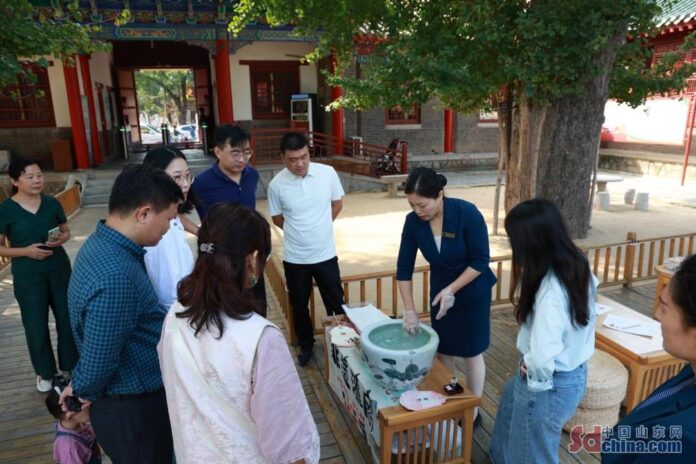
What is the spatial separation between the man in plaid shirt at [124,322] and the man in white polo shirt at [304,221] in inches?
68.9

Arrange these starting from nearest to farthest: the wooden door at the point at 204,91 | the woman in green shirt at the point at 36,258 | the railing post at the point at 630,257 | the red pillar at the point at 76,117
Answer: the woman in green shirt at the point at 36,258, the railing post at the point at 630,257, the red pillar at the point at 76,117, the wooden door at the point at 204,91

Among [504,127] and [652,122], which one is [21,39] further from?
[652,122]

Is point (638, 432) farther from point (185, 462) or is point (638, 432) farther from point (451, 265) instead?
point (451, 265)

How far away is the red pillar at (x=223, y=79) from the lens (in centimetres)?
1230

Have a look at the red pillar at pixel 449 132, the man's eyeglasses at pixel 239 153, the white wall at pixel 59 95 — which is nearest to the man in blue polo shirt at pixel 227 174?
the man's eyeglasses at pixel 239 153

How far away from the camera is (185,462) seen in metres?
1.43

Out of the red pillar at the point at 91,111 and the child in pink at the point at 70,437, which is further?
the red pillar at the point at 91,111

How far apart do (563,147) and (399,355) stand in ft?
20.9

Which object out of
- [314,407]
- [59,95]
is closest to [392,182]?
[59,95]

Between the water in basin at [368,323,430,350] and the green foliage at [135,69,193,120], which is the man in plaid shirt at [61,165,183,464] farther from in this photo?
the green foliage at [135,69,193,120]

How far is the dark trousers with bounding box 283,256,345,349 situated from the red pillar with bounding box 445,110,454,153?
1467 cm

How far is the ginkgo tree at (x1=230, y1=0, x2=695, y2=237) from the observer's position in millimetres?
5707

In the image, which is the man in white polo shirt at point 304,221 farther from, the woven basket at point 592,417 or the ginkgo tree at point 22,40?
the ginkgo tree at point 22,40

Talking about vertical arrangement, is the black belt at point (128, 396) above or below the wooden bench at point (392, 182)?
above
